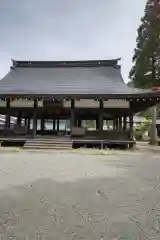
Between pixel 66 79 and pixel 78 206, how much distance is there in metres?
16.6

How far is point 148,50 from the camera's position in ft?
78.7

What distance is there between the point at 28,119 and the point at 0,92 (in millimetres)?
6880

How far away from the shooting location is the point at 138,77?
80.2 feet

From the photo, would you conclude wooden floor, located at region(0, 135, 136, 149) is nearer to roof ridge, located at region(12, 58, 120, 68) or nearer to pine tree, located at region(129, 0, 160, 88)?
roof ridge, located at region(12, 58, 120, 68)

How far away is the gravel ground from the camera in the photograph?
9.98ft

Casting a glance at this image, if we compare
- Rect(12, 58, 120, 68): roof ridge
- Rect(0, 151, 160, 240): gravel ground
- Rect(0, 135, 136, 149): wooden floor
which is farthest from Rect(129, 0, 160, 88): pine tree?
Rect(0, 151, 160, 240): gravel ground

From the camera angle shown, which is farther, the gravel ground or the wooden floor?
the wooden floor

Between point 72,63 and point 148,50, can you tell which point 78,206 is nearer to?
point 72,63

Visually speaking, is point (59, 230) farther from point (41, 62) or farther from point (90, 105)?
point (41, 62)

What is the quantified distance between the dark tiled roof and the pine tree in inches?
143

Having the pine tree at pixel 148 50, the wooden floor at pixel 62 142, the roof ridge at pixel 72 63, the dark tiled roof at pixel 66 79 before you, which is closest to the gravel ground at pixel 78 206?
the wooden floor at pixel 62 142

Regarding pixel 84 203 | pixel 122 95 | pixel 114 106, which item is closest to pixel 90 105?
pixel 114 106

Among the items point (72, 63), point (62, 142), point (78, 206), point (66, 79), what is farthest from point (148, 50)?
point (78, 206)

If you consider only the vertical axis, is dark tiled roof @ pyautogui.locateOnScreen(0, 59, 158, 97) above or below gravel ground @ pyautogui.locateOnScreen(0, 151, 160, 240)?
above
